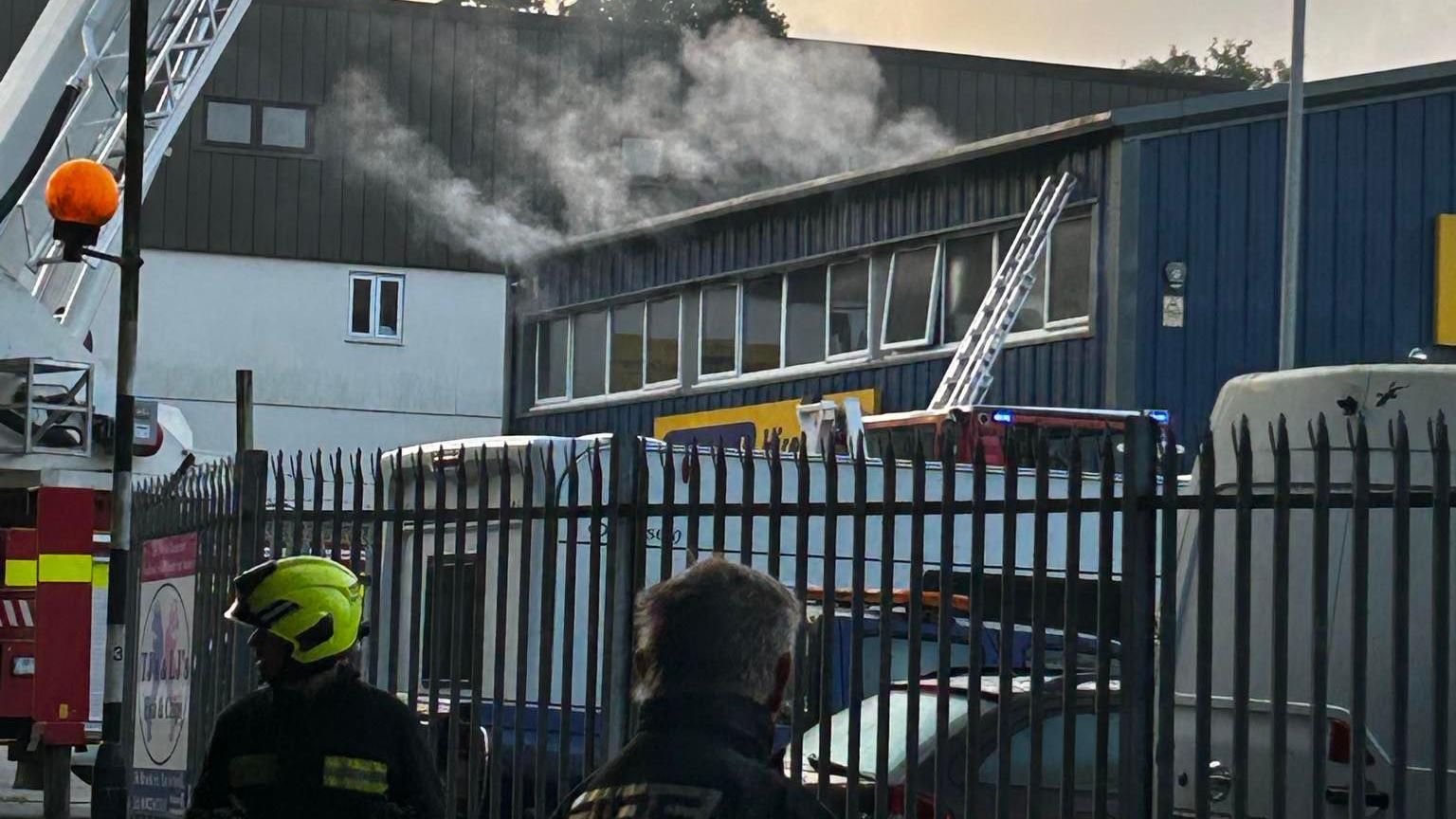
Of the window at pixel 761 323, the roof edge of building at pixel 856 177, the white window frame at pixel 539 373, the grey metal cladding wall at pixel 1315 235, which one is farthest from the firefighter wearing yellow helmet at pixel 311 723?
the white window frame at pixel 539 373

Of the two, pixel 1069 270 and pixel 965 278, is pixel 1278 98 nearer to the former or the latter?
pixel 1069 270

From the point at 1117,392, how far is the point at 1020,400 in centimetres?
155

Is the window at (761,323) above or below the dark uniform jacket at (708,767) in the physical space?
above

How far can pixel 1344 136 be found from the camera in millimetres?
22844

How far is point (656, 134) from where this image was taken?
40031 mm

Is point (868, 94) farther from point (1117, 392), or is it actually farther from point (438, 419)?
point (1117, 392)

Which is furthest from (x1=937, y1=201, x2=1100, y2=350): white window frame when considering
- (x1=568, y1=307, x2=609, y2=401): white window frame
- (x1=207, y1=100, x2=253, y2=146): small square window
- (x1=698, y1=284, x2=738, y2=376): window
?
(x1=207, y1=100, x2=253, y2=146): small square window

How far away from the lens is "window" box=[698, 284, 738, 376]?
29266 millimetres

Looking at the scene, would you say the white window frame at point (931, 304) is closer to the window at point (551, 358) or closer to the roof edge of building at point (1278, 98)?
the roof edge of building at point (1278, 98)

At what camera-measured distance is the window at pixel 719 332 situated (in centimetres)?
2927

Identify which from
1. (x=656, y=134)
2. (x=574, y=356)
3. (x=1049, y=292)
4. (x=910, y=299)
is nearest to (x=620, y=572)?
(x=1049, y=292)

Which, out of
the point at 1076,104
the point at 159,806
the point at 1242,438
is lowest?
the point at 159,806

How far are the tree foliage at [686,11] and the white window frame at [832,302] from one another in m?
28.3

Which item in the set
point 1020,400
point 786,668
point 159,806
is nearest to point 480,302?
point 1020,400
